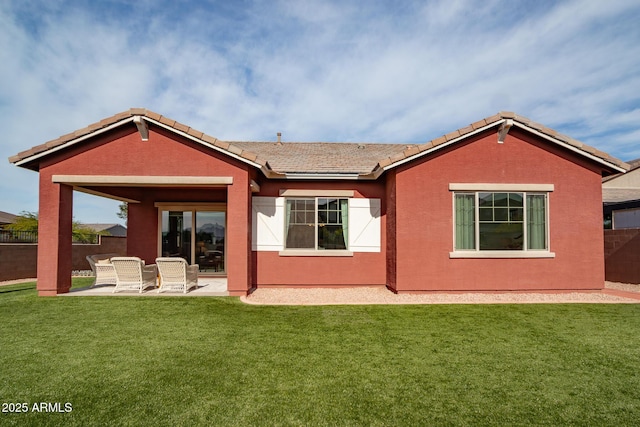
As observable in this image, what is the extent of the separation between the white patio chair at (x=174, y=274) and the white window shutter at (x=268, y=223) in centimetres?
234

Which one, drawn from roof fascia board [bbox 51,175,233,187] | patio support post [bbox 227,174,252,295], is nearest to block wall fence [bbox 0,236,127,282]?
roof fascia board [bbox 51,175,233,187]

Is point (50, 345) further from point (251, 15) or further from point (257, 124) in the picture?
point (257, 124)

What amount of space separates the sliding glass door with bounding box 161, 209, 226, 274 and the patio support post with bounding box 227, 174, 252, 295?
147 inches

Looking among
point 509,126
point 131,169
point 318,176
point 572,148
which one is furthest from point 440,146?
point 131,169

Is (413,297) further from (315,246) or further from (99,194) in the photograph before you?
(99,194)

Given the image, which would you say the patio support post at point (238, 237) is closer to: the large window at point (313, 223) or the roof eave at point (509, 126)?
the large window at point (313, 223)

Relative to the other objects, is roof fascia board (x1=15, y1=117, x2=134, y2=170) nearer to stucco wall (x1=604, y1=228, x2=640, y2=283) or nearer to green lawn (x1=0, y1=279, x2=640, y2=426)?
green lawn (x1=0, y1=279, x2=640, y2=426)

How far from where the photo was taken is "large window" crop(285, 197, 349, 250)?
1120 centimetres

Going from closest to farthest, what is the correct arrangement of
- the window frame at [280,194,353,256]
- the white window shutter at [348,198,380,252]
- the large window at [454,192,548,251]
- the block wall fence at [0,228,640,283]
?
the large window at [454,192,548,251] → the window frame at [280,194,353,256] → the white window shutter at [348,198,380,252] → the block wall fence at [0,228,640,283]

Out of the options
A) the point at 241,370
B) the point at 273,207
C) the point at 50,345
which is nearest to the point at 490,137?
the point at 273,207

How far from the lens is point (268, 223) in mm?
11156

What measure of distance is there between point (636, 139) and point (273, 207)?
1088 inches

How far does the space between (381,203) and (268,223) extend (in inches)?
143

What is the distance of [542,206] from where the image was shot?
1022 centimetres
